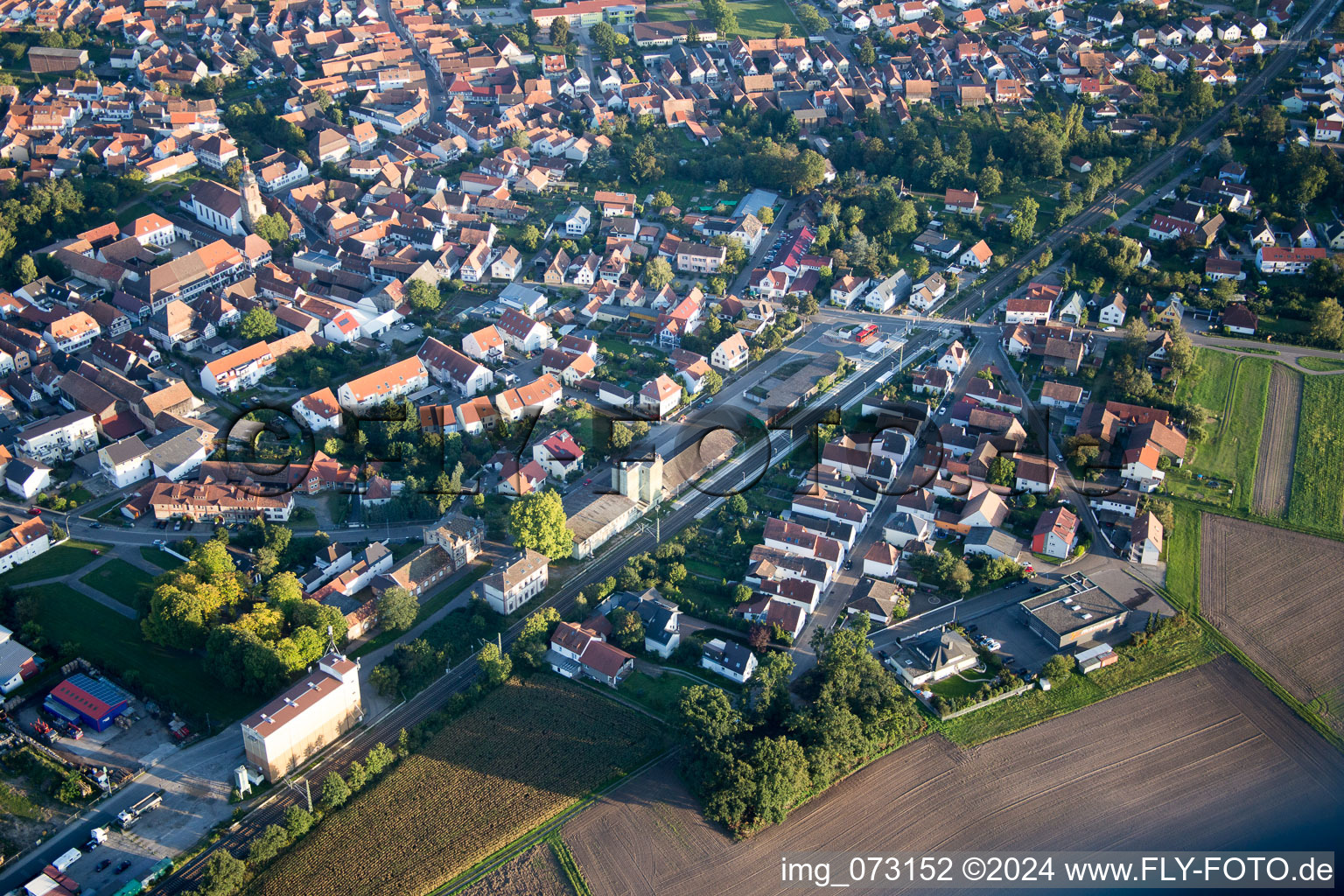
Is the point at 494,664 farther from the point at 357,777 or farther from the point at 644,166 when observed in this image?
the point at 644,166

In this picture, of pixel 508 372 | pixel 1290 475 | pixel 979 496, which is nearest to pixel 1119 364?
pixel 1290 475

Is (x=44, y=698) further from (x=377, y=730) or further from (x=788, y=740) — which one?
(x=788, y=740)

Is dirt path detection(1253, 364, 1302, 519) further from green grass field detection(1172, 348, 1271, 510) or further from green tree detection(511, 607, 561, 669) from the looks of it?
green tree detection(511, 607, 561, 669)

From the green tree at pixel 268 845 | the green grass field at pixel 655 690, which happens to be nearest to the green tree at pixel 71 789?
the green tree at pixel 268 845

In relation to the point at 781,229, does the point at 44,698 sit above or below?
below

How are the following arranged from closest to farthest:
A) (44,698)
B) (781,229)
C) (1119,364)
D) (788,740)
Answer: (788,740), (44,698), (1119,364), (781,229)

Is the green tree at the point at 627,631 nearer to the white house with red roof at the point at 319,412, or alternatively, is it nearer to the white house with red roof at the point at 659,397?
the white house with red roof at the point at 659,397
